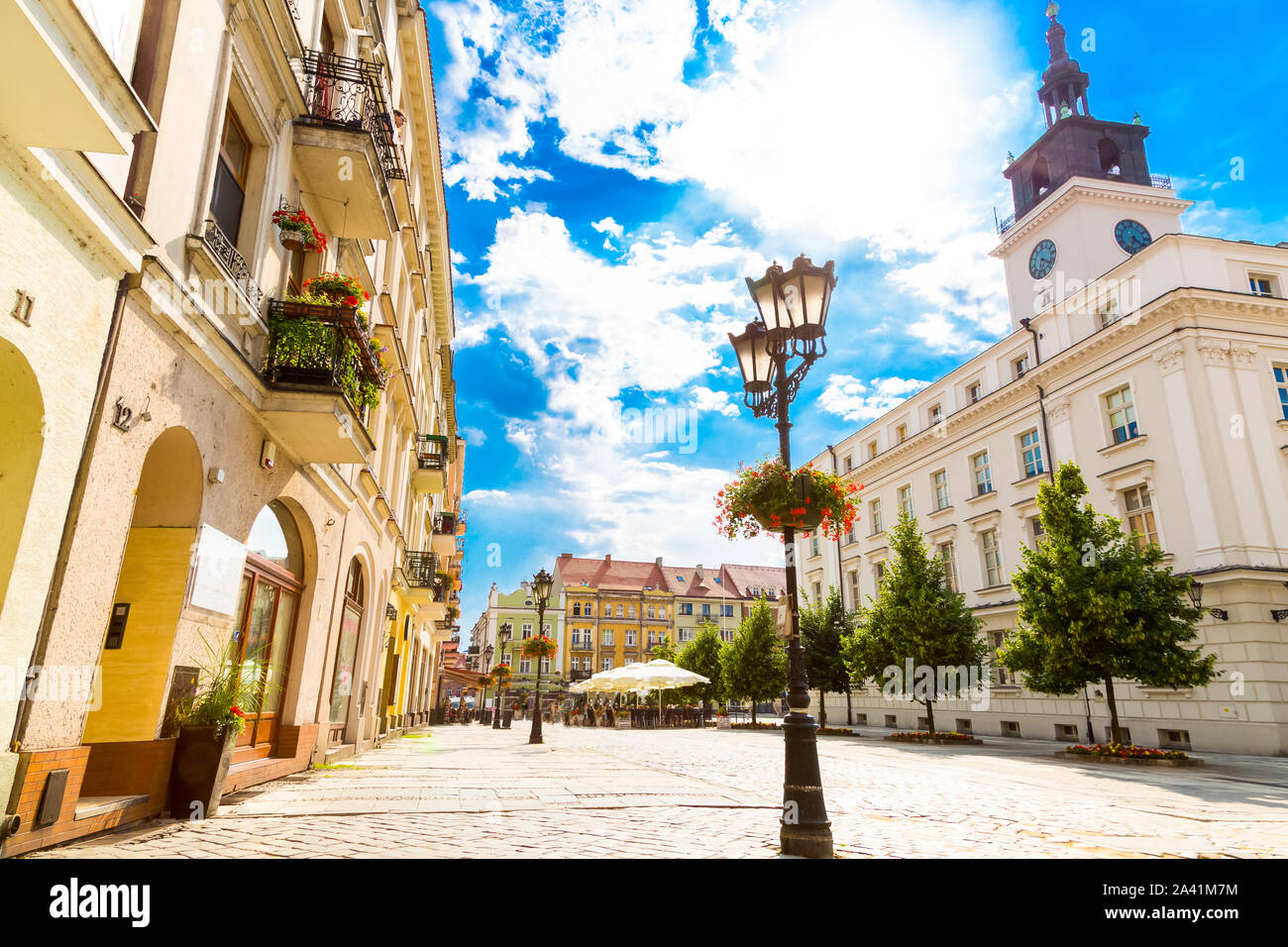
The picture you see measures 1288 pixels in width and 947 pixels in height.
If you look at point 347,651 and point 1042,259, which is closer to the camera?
point 347,651

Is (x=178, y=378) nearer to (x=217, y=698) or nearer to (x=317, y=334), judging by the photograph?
(x=317, y=334)

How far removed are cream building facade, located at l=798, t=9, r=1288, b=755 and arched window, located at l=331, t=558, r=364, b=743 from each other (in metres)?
22.7

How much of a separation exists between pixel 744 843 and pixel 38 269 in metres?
6.83

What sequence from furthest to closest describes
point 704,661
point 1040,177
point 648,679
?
point 704,661, point 1040,177, point 648,679

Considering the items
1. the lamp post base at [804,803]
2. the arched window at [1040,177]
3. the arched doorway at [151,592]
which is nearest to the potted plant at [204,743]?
the arched doorway at [151,592]

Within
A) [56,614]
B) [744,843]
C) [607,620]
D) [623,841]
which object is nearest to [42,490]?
[56,614]

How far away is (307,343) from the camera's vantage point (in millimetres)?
8602

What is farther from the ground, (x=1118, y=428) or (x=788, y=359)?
(x=1118, y=428)

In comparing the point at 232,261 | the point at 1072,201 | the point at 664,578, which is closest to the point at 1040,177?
the point at 1072,201

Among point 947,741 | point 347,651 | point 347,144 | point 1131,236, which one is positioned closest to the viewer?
point 347,144

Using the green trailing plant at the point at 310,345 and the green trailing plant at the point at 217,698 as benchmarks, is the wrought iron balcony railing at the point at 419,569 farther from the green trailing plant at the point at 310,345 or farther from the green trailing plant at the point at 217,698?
the green trailing plant at the point at 217,698

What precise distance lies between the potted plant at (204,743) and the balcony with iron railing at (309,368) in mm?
2851

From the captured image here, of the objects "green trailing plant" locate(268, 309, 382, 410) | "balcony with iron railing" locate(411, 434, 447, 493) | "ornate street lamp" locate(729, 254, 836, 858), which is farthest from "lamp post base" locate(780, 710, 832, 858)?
"balcony with iron railing" locate(411, 434, 447, 493)

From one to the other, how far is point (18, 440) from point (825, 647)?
30.1 metres
